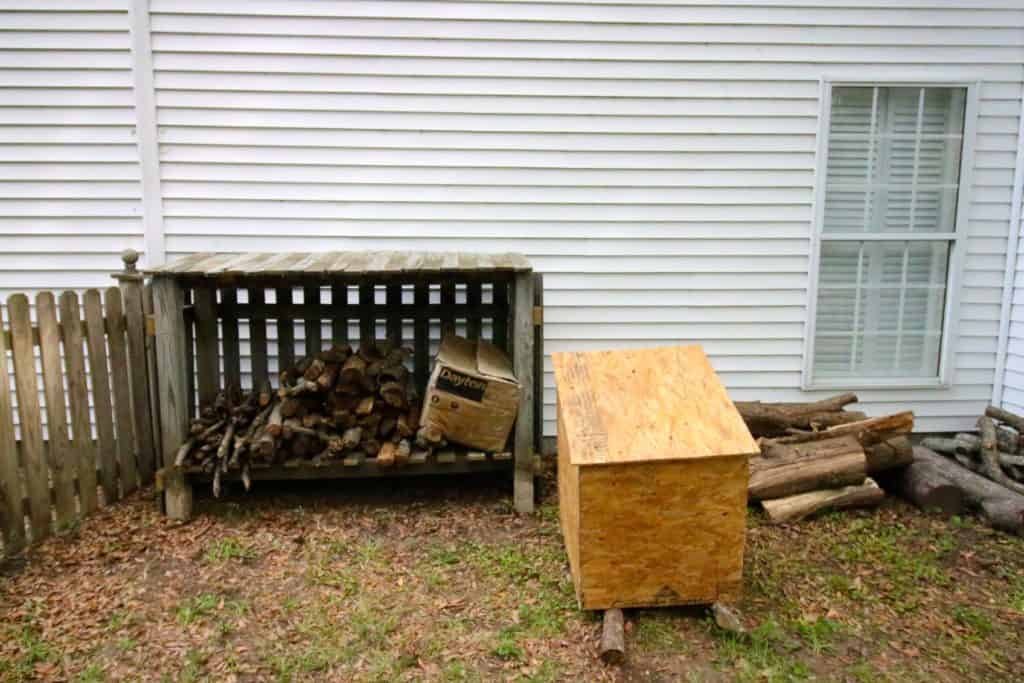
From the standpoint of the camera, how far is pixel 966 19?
16.6ft

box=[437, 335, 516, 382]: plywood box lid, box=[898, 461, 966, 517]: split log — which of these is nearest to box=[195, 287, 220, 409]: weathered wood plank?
box=[437, 335, 516, 382]: plywood box lid

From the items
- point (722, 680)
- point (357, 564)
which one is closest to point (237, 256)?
point (357, 564)

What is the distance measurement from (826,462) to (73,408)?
456 cm

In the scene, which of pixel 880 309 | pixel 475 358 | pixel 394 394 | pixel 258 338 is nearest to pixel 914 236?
pixel 880 309

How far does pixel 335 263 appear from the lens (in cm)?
417

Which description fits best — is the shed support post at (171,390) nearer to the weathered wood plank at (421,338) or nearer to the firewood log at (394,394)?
the firewood log at (394,394)

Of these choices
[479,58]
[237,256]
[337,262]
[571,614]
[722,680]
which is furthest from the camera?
[479,58]

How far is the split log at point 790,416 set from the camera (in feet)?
16.0

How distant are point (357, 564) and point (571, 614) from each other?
124cm

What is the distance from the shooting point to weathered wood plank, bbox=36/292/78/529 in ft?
12.4

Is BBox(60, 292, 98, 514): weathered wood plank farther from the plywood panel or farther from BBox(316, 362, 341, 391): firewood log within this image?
the plywood panel

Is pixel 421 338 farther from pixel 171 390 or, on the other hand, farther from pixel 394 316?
pixel 171 390

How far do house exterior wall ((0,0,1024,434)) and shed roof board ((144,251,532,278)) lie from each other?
452 mm

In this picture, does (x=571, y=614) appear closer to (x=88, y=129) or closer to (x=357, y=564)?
(x=357, y=564)
